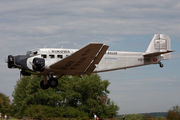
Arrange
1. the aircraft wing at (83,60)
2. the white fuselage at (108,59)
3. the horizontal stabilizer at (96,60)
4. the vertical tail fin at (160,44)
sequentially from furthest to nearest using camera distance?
the vertical tail fin at (160,44), the white fuselage at (108,59), the horizontal stabilizer at (96,60), the aircraft wing at (83,60)

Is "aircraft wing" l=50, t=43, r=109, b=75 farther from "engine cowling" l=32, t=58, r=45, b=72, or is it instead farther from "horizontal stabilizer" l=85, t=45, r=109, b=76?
"engine cowling" l=32, t=58, r=45, b=72

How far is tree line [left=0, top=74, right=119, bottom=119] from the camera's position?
182 feet

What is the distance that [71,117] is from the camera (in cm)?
5400

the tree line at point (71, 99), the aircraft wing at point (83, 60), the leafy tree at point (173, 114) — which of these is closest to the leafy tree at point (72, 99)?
the tree line at point (71, 99)

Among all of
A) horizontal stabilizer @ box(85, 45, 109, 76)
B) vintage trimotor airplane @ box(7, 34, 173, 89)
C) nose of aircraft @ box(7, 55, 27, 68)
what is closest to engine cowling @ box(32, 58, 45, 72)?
vintage trimotor airplane @ box(7, 34, 173, 89)

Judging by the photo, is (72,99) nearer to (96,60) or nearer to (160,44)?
(160,44)

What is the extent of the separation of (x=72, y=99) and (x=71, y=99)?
350 mm

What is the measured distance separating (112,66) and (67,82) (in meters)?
37.6

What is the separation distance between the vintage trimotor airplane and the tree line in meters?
33.3

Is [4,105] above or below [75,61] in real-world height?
below

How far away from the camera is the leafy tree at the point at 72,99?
55.7 m

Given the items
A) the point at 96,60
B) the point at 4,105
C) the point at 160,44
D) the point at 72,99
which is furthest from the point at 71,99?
the point at 96,60

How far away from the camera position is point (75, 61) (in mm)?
20625

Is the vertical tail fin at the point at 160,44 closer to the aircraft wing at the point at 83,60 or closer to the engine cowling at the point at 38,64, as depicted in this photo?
the aircraft wing at the point at 83,60
